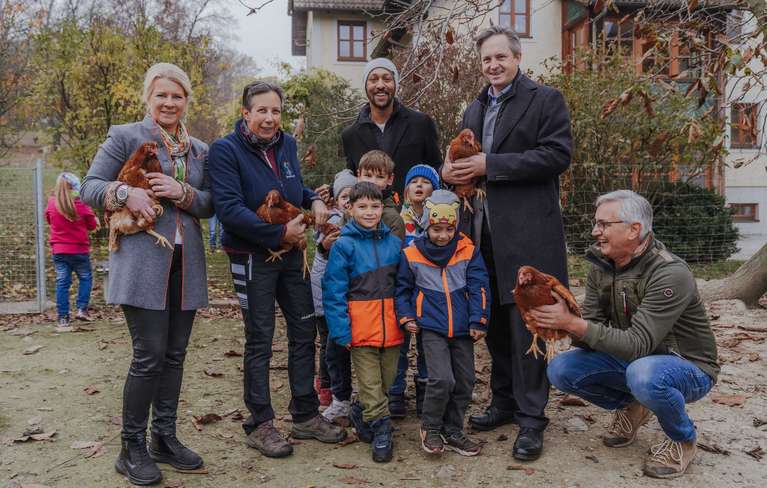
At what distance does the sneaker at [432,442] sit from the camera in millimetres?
3740

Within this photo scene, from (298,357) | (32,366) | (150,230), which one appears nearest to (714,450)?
(298,357)

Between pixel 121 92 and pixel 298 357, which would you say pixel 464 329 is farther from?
pixel 121 92

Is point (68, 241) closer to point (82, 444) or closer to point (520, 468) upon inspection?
point (82, 444)

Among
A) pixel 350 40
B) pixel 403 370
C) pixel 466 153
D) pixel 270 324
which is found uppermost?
pixel 350 40

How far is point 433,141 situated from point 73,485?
9.97ft

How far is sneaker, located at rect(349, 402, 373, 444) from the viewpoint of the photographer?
4062mm

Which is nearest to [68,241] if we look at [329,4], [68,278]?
[68,278]

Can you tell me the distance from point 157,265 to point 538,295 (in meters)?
1.97

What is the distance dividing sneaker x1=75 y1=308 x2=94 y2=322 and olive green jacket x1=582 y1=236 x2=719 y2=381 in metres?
6.13

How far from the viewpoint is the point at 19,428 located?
14.3ft

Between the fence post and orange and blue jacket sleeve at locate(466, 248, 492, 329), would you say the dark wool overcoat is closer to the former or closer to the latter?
orange and blue jacket sleeve at locate(466, 248, 492, 329)

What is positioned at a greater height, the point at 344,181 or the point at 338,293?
the point at 344,181

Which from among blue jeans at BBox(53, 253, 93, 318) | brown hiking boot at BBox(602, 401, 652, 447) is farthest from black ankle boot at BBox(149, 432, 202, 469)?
→ blue jeans at BBox(53, 253, 93, 318)

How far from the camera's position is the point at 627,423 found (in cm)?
393
